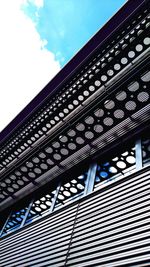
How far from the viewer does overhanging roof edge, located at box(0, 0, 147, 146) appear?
7.93 m

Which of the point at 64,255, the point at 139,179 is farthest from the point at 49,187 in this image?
the point at 139,179

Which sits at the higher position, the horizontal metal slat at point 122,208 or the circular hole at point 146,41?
the circular hole at point 146,41

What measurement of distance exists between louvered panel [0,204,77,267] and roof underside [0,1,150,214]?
7.89 ft

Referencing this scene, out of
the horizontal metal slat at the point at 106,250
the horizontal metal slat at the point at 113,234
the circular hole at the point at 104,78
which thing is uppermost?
the circular hole at the point at 104,78

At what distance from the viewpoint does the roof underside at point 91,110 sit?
21.2ft

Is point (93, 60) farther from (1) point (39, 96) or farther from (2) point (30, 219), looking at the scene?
(2) point (30, 219)

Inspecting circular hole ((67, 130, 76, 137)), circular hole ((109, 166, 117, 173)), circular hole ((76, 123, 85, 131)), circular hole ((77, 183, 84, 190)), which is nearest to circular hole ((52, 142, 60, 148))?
circular hole ((67, 130, 76, 137))

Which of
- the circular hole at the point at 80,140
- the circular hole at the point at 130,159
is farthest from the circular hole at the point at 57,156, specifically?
the circular hole at the point at 130,159

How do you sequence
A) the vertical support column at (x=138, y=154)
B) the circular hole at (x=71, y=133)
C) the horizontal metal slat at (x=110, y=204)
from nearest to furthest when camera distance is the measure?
the horizontal metal slat at (x=110, y=204), the vertical support column at (x=138, y=154), the circular hole at (x=71, y=133)

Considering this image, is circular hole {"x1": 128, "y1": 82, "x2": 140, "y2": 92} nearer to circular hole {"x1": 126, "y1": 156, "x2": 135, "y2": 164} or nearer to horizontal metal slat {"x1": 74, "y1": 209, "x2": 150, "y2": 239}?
circular hole {"x1": 126, "y1": 156, "x2": 135, "y2": 164}

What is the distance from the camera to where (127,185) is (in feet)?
15.6

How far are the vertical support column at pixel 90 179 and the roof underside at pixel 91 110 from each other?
0.57 meters

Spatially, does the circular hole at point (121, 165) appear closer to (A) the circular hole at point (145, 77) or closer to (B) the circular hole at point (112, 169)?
(B) the circular hole at point (112, 169)

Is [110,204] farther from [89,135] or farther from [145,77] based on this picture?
[145,77]
